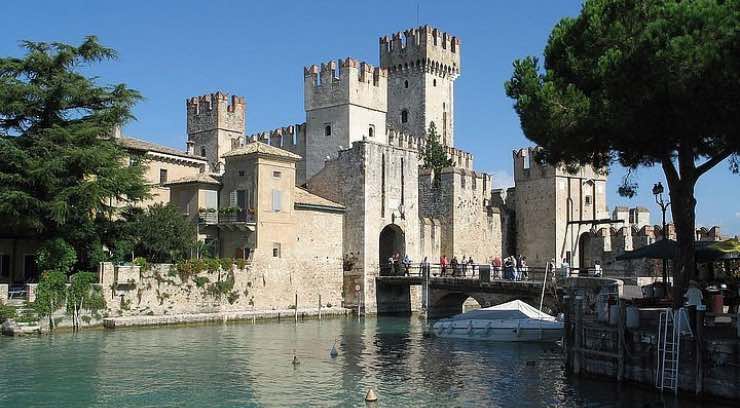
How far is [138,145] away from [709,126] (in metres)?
26.8

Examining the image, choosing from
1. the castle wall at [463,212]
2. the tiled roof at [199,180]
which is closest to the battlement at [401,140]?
the castle wall at [463,212]

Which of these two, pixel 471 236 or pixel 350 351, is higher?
pixel 471 236

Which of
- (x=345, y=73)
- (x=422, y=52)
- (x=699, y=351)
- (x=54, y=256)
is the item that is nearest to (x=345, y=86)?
(x=345, y=73)

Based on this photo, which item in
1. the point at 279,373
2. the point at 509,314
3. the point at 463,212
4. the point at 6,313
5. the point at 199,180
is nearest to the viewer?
the point at 279,373

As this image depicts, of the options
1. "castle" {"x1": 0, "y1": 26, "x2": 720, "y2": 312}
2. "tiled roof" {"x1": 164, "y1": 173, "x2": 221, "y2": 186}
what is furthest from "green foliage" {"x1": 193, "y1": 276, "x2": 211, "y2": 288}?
"tiled roof" {"x1": 164, "y1": 173, "x2": 221, "y2": 186}

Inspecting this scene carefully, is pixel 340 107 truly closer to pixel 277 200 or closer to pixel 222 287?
pixel 277 200

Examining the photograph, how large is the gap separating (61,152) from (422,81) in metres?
33.2

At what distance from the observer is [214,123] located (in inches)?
1965

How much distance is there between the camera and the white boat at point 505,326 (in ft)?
90.3

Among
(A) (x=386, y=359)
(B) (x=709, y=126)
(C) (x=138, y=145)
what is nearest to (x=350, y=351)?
(A) (x=386, y=359)

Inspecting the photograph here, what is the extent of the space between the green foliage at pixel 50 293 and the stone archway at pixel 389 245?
53.6 ft

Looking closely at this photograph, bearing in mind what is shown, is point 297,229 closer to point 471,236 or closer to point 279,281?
point 279,281

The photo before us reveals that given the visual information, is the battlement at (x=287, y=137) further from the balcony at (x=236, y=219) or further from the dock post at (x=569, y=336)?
the dock post at (x=569, y=336)

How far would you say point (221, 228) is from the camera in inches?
1481
